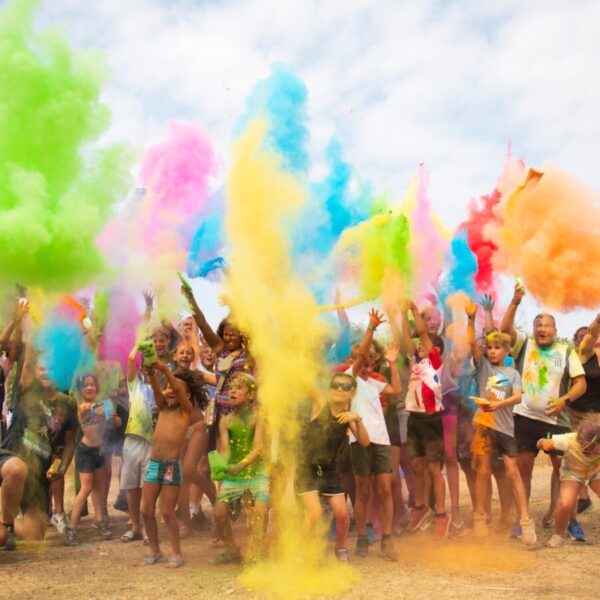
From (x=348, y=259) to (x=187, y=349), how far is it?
1673 mm

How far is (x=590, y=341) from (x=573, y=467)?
4.05ft

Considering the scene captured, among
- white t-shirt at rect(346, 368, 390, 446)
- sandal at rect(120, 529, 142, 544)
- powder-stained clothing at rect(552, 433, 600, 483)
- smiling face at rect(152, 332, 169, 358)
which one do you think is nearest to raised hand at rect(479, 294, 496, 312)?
powder-stained clothing at rect(552, 433, 600, 483)

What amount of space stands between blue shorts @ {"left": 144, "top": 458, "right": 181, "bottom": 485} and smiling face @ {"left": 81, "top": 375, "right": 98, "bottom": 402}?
186 cm

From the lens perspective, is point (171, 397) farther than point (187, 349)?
No

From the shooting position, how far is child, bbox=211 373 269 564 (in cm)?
510

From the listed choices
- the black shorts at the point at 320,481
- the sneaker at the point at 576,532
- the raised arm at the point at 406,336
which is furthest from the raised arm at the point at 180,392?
the sneaker at the point at 576,532

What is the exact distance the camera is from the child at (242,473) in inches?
201

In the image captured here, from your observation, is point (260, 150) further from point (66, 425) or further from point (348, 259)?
point (66, 425)

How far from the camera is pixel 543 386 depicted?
6.40 m

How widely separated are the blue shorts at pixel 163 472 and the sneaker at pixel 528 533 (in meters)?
2.91

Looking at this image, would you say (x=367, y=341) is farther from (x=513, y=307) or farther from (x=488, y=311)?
(x=488, y=311)

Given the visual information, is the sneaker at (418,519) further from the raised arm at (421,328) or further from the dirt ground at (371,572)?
the raised arm at (421,328)

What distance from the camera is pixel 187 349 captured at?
6.25m

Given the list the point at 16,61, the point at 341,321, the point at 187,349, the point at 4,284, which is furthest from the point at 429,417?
the point at 16,61
